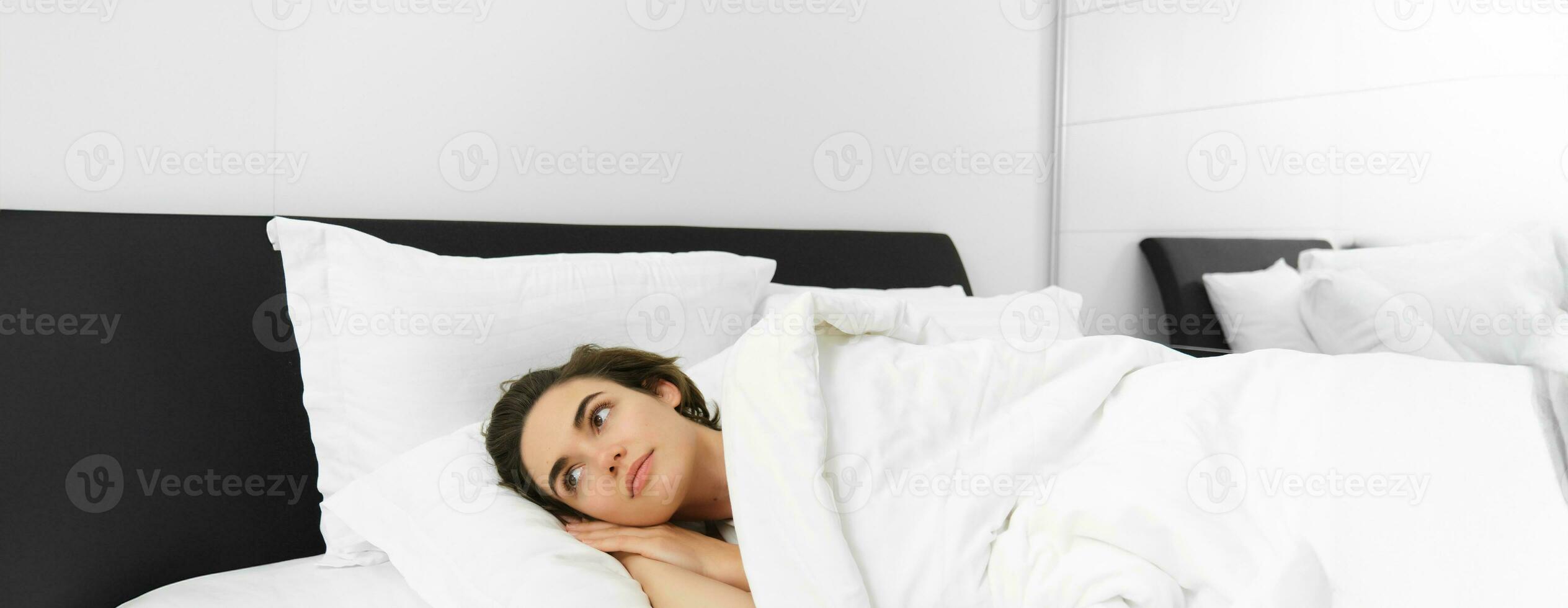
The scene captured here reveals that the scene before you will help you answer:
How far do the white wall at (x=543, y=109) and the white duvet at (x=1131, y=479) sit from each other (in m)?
0.86

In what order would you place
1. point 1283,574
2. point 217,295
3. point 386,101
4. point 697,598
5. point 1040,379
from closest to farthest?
point 1283,574, point 697,598, point 1040,379, point 217,295, point 386,101

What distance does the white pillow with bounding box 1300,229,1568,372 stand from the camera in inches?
67.1

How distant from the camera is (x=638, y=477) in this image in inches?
48.1

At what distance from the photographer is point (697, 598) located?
3.61ft

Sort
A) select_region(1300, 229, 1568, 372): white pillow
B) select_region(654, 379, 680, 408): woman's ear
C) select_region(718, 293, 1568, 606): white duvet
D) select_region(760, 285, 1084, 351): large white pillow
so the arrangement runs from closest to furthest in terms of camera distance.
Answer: select_region(718, 293, 1568, 606): white duvet, select_region(654, 379, 680, 408): woman's ear, select_region(1300, 229, 1568, 372): white pillow, select_region(760, 285, 1084, 351): large white pillow

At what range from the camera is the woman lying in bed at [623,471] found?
1188mm

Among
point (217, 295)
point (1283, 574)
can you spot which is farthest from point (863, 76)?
point (1283, 574)

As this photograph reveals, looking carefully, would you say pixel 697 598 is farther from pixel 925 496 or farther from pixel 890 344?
pixel 890 344

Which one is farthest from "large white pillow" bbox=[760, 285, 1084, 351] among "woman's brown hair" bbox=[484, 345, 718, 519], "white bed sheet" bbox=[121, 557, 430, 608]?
"white bed sheet" bbox=[121, 557, 430, 608]

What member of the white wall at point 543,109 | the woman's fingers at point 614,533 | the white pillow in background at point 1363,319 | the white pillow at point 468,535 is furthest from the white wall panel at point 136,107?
the white pillow in background at point 1363,319

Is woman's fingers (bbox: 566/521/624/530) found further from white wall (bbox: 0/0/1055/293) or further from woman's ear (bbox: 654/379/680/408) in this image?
white wall (bbox: 0/0/1055/293)

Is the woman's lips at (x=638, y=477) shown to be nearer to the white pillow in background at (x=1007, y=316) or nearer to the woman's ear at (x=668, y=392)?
the woman's ear at (x=668, y=392)

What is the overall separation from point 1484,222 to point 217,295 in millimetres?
2193

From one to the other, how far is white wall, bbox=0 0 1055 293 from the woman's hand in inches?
33.0
